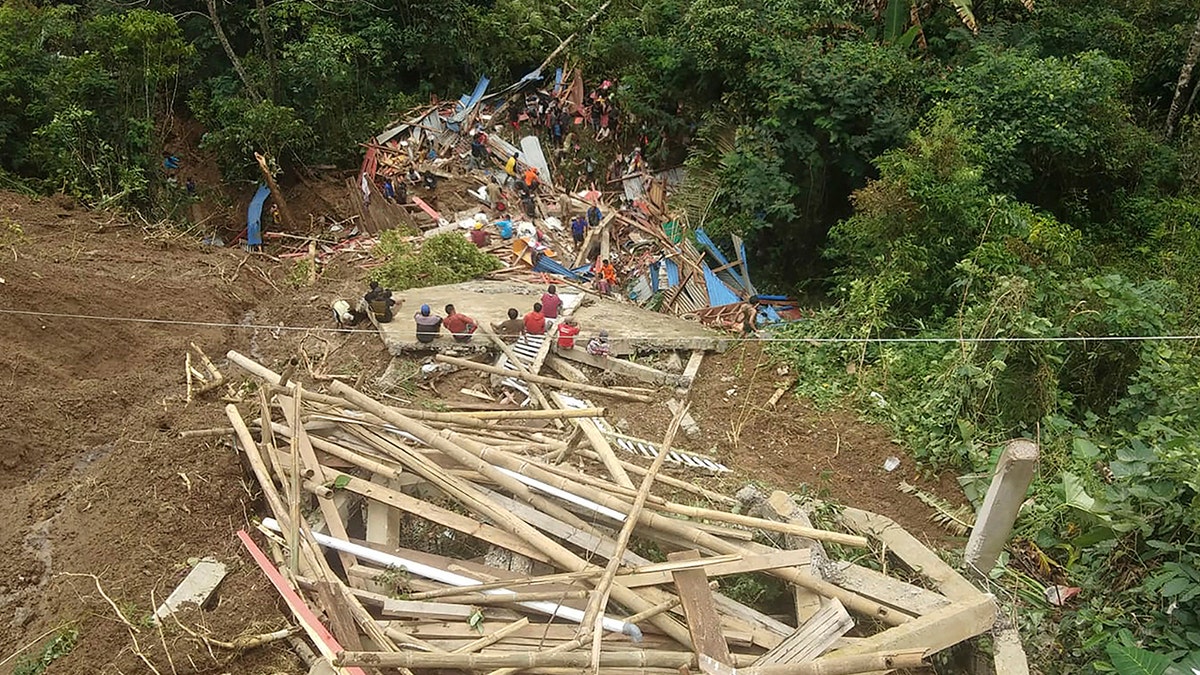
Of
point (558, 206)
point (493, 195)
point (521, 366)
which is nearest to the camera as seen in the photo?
point (521, 366)

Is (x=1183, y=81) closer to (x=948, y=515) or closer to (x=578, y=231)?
(x=578, y=231)

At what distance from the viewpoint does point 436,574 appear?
4691 mm

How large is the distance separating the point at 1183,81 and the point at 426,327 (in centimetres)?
1193

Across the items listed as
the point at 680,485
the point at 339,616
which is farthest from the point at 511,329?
the point at 339,616

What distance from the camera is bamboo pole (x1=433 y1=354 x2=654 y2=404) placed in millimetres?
7133

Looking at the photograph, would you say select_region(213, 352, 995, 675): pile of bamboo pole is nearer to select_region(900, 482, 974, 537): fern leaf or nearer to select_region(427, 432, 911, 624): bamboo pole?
select_region(427, 432, 911, 624): bamboo pole

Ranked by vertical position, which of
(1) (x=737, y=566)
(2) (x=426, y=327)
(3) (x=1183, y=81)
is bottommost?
(2) (x=426, y=327)

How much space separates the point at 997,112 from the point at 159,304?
10601mm

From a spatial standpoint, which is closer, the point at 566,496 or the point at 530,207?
the point at 566,496

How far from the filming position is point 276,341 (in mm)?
8602

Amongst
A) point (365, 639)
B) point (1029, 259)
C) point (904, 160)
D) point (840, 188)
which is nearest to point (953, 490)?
point (1029, 259)

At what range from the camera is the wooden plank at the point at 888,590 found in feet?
14.7

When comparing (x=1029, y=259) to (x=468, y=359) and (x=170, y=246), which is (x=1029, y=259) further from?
(x=170, y=246)

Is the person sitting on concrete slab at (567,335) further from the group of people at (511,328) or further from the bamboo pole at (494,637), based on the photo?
the bamboo pole at (494,637)
